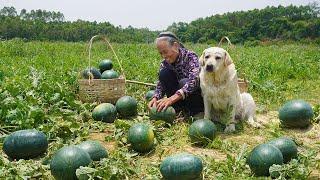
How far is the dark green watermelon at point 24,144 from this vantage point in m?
5.17

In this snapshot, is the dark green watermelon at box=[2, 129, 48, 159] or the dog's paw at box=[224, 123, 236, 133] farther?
the dog's paw at box=[224, 123, 236, 133]

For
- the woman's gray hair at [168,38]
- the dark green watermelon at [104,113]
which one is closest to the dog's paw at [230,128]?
the woman's gray hair at [168,38]

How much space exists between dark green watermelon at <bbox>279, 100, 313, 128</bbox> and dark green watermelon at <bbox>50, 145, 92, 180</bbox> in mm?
3902

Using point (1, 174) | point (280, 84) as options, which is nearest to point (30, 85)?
point (1, 174)

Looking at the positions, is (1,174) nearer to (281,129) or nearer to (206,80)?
(206,80)

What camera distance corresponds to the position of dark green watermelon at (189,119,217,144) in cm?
599

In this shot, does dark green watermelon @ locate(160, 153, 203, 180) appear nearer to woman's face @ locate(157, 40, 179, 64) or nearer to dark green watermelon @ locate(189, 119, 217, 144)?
dark green watermelon @ locate(189, 119, 217, 144)

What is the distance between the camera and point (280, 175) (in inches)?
174

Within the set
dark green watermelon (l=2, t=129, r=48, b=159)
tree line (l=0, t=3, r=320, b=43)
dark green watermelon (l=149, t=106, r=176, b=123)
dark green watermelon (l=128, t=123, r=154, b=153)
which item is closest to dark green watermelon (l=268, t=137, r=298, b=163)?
dark green watermelon (l=128, t=123, r=154, b=153)

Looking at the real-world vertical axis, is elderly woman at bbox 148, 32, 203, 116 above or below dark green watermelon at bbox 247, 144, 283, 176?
above

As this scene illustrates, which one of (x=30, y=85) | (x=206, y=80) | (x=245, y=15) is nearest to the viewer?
(x=206, y=80)

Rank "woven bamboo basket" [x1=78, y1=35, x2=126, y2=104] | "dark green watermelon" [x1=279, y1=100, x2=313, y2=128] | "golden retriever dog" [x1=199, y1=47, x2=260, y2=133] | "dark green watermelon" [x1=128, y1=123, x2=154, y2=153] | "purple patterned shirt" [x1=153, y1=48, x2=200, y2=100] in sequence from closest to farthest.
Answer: "dark green watermelon" [x1=128, y1=123, x2=154, y2=153], "golden retriever dog" [x1=199, y1=47, x2=260, y2=133], "dark green watermelon" [x1=279, y1=100, x2=313, y2=128], "purple patterned shirt" [x1=153, y1=48, x2=200, y2=100], "woven bamboo basket" [x1=78, y1=35, x2=126, y2=104]

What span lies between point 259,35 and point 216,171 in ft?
288

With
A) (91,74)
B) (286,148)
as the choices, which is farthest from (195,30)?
(286,148)
